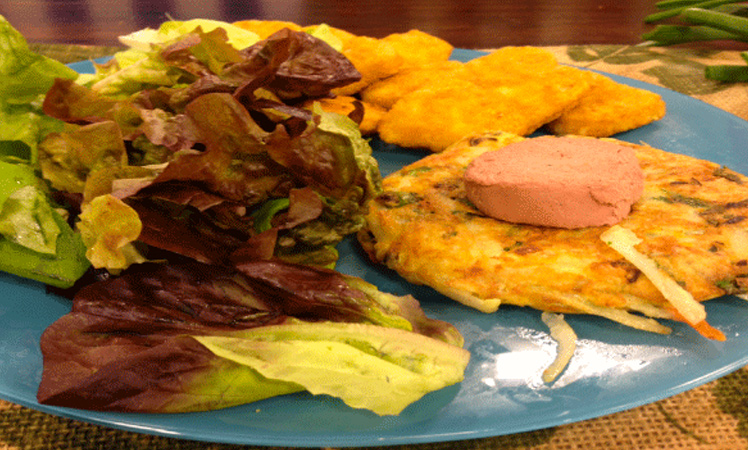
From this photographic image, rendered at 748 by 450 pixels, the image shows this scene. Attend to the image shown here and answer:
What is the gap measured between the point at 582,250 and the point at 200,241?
1.19 metres

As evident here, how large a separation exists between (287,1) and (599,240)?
618 centimetres

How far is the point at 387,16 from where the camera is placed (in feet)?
20.8

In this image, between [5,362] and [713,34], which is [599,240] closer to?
[5,362]

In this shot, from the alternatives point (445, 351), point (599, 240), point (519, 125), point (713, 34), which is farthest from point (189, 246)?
point (713, 34)

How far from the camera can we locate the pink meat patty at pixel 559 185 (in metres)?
1.82

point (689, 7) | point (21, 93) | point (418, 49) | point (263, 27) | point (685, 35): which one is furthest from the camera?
point (689, 7)

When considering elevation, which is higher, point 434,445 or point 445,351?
point 445,351

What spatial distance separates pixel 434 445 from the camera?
4.88 feet

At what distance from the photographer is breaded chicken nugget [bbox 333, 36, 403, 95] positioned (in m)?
3.05

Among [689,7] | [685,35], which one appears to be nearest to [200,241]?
[685,35]

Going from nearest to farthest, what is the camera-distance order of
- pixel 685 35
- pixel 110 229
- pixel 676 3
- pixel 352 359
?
pixel 352 359 → pixel 110 229 → pixel 685 35 → pixel 676 3

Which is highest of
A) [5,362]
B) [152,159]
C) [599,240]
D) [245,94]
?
[245,94]

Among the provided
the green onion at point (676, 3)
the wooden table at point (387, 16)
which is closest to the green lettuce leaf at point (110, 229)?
the wooden table at point (387, 16)

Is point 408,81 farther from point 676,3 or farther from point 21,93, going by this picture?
point 676,3
